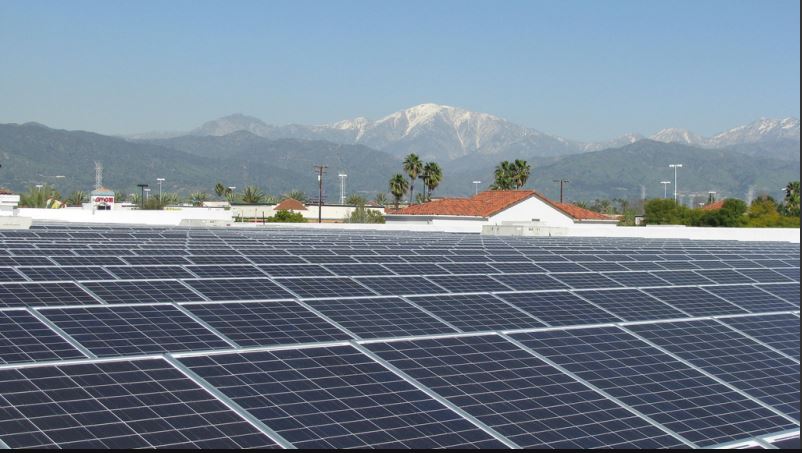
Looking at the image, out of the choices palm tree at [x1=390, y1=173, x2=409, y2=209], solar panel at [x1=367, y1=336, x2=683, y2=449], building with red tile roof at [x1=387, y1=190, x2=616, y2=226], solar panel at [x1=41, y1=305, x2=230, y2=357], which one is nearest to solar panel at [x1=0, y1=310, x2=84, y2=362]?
solar panel at [x1=41, y1=305, x2=230, y2=357]

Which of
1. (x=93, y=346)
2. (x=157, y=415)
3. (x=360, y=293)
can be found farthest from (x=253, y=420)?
(x=360, y=293)

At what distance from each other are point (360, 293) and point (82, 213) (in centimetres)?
6667

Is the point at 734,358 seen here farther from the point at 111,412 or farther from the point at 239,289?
the point at 111,412

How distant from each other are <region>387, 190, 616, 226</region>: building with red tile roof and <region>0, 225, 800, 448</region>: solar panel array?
64.5m

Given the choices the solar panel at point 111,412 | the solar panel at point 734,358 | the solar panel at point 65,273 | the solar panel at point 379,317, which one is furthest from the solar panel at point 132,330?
the solar panel at point 734,358

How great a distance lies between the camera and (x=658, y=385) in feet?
48.2

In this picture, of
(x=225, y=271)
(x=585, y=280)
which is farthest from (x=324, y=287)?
(x=585, y=280)

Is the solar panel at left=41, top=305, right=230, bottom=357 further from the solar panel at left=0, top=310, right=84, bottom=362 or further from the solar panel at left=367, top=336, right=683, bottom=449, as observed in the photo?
the solar panel at left=367, top=336, right=683, bottom=449

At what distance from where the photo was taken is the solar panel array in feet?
35.4

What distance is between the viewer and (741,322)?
20.6m

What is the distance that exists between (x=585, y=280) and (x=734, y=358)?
7.78 m

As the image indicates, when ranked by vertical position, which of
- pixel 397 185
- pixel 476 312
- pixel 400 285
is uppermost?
pixel 397 185

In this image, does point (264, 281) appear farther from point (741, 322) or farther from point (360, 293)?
point (741, 322)

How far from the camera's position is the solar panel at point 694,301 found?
Result: 21.6m
